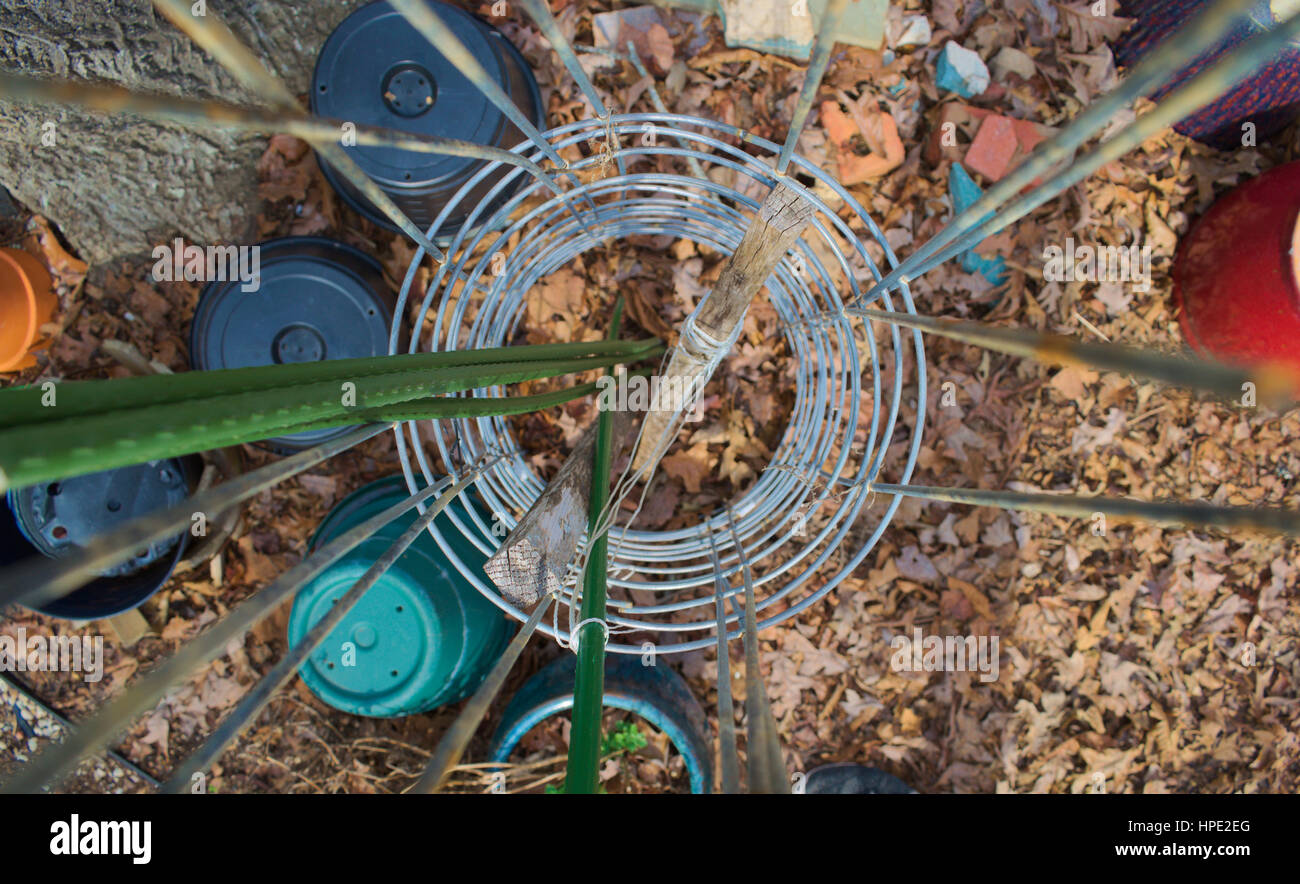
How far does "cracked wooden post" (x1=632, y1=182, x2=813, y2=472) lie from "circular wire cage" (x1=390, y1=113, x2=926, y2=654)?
9.2 inches

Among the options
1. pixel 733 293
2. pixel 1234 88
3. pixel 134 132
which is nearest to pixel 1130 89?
pixel 733 293

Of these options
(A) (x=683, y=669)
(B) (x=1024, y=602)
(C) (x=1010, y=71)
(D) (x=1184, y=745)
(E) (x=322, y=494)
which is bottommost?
(D) (x=1184, y=745)

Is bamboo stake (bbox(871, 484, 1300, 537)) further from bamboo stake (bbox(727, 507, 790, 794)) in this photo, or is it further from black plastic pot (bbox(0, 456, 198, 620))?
black plastic pot (bbox(0, 456, 198, 620))


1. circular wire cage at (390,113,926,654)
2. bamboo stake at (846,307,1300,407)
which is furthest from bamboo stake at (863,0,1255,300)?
circular wire cage at (390,113,926,654)

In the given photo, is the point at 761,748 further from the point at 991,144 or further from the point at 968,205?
the point at 991,144

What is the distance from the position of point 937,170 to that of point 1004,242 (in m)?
0.33

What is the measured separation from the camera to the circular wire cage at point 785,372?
→ 1.66m

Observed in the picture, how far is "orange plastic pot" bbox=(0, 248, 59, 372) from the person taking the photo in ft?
7.36

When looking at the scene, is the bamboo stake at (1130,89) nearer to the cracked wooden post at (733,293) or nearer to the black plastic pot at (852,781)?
the cracked wooden post at (733,293)

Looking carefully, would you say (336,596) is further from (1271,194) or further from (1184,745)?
(1271,194)

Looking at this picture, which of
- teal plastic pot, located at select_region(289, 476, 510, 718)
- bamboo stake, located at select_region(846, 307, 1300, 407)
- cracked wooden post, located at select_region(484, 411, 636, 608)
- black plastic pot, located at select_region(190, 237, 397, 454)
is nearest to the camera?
bamboo stake, located at select_region(846, 307, 1300, 407)

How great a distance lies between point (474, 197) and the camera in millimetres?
2092

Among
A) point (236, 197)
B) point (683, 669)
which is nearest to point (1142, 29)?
point (683, 669)

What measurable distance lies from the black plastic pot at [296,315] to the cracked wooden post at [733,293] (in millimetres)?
1011
